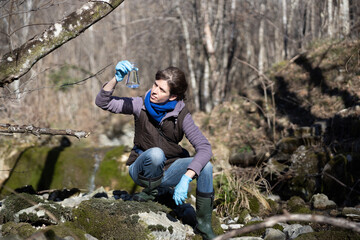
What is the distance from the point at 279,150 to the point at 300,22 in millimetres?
8198

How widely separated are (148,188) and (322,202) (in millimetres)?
2626

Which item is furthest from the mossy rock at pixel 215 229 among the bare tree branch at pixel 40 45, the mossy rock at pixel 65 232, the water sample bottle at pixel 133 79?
the bare tree branch at pixel 40 45

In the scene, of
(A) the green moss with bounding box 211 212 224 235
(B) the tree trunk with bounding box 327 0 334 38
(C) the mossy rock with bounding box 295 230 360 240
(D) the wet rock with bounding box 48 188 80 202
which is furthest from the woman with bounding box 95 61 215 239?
(B) the tree trunk with bounding box 327 0 334 38

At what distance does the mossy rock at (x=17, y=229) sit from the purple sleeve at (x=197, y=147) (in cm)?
151

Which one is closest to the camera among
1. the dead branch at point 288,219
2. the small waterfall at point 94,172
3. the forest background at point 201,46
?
the dead branch at point 288,219

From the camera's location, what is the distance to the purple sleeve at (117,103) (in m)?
3.59

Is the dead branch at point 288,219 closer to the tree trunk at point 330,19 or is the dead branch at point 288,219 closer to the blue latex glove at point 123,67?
the blue latex glove at point 123,67

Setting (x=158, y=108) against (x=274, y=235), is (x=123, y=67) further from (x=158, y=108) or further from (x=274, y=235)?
(x=274, y=235)

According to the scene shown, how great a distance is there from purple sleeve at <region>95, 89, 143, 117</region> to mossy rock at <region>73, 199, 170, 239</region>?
0.91 metres

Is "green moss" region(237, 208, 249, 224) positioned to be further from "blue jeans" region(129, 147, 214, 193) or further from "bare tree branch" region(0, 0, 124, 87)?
"bare tree branch" region(0, 0, 124, 87)

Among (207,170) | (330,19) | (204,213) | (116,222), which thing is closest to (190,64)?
(330,19)

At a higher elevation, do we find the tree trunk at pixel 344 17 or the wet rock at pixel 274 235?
the tree trunk at pixel 344 17

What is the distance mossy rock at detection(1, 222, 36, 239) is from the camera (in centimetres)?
330

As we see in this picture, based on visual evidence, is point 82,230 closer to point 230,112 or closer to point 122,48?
point 230,112
